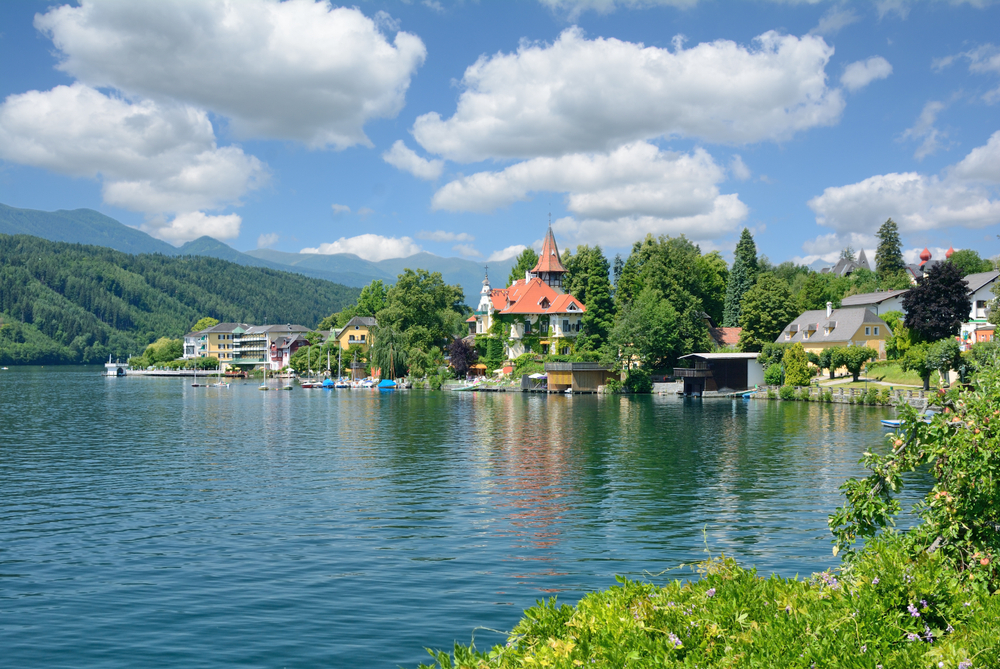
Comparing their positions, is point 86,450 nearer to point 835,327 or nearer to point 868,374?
point 868,374

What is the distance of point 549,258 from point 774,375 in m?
48.6

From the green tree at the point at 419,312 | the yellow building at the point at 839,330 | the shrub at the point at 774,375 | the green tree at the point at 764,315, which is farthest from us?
the green tree at the point at 419,312

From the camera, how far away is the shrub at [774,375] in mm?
87125

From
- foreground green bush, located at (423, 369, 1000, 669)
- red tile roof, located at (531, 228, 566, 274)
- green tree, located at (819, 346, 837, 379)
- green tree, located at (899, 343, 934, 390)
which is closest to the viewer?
foreground green bush, located at (423, 369, 1000, 669)

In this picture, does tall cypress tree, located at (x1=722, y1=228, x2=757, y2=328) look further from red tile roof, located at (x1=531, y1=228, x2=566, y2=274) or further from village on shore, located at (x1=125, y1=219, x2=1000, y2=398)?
red tile roof, located at (x1=531, y1=228, x2=566, y2=274)

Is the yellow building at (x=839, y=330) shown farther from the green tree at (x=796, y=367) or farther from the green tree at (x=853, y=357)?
the green tree at (x=796, y=367)

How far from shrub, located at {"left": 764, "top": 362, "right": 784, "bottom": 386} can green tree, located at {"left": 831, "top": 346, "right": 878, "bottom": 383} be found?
232 inches

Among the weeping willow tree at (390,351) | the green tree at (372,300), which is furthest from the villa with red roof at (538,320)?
the green tree at (372,300)

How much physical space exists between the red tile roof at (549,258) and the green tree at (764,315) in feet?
112

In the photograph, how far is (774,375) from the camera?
287ft

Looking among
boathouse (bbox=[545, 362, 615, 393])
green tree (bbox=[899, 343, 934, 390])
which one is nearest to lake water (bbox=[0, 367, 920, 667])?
green tree (bbox=[899, 343, 934, 390])

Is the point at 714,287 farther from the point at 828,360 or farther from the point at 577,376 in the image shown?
the point at 828,360

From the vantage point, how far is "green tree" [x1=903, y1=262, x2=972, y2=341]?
76.1m

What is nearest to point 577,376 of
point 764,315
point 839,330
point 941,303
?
point 764,315
